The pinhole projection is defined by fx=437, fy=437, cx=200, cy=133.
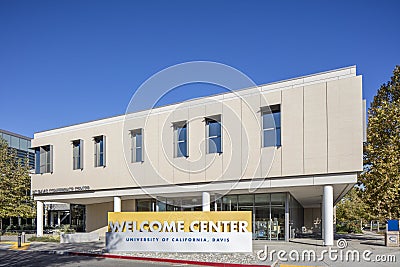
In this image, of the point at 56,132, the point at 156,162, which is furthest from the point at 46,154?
the point at 156,162

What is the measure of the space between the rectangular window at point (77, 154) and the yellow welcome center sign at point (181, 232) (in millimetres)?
14337

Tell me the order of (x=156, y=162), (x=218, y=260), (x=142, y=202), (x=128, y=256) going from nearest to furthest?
(x=218, y=260), (x=128, y=256), (x=156, y=162), (x=142, y=202)

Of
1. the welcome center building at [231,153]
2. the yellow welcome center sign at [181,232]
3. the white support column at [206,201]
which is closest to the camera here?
the yellow welcome center sign at [181,232]

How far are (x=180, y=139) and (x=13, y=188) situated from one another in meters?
21.5

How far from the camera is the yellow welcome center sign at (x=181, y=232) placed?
1936cm

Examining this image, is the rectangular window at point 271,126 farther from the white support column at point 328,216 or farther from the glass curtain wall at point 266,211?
the glass curtain wall at point 266,211

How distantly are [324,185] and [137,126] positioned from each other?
45.9ft

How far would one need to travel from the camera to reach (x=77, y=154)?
35.2 m

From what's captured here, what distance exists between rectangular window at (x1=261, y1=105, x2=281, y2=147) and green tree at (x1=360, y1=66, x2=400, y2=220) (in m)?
8.38

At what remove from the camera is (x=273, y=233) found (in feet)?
92.3

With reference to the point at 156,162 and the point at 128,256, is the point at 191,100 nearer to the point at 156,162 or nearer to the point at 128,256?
the point at 156,162

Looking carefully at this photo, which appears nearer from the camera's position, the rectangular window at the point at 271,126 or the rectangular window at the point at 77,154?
the rectangular window at the point at 271,126

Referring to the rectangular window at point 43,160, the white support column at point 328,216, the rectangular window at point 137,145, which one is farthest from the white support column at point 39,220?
the white support column at point 328,216

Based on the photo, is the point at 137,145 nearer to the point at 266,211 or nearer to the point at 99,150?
the point at 99,150
